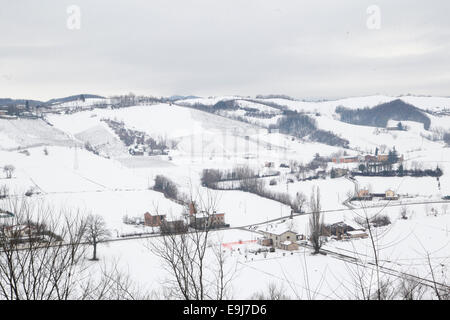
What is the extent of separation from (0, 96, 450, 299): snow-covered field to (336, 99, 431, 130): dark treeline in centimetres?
1532

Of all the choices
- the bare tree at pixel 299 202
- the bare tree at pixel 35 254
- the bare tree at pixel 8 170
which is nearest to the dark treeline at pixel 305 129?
the bare tree at pixel 299 202

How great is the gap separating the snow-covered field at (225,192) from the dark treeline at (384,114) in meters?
15.3

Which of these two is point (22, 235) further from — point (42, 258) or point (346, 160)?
→ point (346, 160)

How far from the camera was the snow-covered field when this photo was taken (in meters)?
12.5

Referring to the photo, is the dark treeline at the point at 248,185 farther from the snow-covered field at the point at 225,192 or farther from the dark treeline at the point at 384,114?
the dark treeline at the point at 384,114

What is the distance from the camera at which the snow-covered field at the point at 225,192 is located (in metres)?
12.5

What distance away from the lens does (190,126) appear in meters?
65.1

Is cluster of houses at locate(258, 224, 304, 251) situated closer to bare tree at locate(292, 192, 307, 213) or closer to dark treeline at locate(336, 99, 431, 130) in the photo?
bare tree at locate(292, 192, 307, 213)

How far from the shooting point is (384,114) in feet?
336

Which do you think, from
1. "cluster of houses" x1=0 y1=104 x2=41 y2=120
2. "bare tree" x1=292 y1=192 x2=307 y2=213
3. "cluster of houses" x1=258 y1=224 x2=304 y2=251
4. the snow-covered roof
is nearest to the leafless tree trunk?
"cluster of houses" x1=258 y1=224 x2=304 y2=251

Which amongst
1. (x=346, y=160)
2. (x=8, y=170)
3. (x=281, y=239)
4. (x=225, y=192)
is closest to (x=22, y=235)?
(x=281, y=239)

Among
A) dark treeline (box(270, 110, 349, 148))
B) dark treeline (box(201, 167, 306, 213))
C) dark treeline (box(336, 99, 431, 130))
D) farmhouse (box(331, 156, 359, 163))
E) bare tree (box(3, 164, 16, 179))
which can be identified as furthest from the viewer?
dark treeline (box(336, 99, 431, 130))

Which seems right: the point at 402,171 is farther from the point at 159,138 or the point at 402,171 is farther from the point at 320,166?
the point at 159,138
